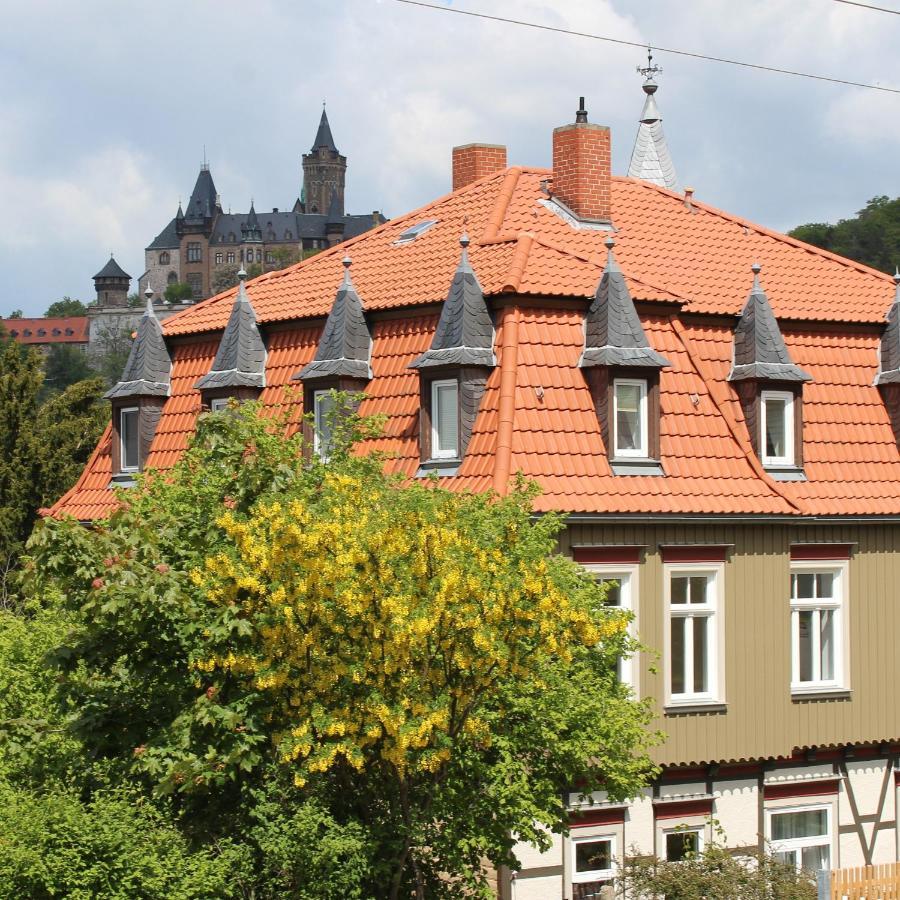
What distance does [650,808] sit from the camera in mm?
22219

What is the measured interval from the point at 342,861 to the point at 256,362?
35.8 feet

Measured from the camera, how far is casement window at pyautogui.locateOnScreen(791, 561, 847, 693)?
23750 millimetres

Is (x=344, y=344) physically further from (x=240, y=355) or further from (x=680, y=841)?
(x=680, y=841)

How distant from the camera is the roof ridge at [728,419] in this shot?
22.9m

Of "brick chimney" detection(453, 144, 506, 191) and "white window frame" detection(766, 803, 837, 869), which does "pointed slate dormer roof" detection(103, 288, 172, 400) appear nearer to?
"brick chimney" detection(453, 144, 506, 191)

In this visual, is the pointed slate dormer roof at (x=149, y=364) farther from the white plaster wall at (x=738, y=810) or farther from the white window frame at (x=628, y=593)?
the white plaster wall at (x=738, y=810)

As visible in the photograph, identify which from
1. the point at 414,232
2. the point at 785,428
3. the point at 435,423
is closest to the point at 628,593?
the point at 435,423

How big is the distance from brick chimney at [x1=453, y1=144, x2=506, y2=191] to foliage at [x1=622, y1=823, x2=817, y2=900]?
1345 centimetres

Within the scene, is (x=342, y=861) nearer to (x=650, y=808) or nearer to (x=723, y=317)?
(x=650, y=808)

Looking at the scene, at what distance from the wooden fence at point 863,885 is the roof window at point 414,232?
11287mm

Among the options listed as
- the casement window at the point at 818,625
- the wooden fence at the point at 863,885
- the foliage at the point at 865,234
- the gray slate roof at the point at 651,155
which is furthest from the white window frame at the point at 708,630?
the foliage at the point at 865,234

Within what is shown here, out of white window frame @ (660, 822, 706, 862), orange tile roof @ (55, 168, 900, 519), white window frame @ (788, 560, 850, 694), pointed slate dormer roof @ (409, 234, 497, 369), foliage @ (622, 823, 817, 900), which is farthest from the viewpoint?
white window frame @ (788, 560, 850, 694)

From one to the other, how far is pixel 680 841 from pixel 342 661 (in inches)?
320

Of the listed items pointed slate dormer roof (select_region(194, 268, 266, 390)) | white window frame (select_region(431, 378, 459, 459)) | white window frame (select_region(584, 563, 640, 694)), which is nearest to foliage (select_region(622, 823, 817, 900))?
white window frame (select_region(584, 563, 640, 694))
